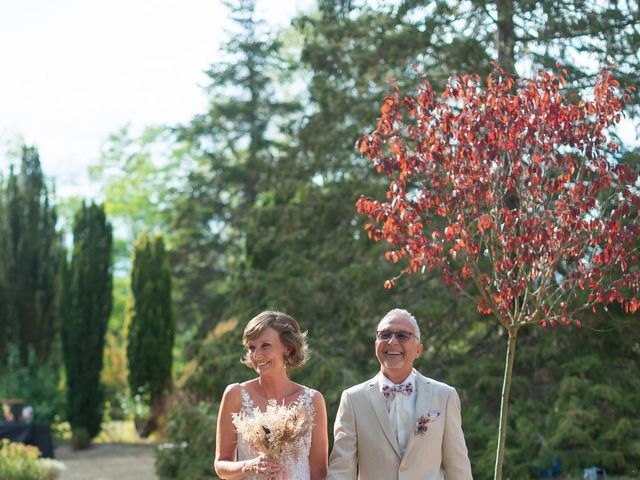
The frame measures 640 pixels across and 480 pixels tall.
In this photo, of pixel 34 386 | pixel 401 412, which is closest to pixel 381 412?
pixel 401 412

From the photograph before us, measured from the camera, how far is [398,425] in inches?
174

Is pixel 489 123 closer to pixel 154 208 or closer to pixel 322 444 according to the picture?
pixel 322 444

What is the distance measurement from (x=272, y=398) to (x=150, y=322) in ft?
58.2

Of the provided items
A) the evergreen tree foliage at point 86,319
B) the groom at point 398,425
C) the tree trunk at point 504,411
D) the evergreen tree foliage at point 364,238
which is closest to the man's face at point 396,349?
the groom at point 398,425

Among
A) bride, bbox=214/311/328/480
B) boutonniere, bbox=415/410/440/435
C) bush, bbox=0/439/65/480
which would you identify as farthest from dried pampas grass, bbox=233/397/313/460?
bush, bbox=0/439/65/480

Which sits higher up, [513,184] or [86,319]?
[513,184]

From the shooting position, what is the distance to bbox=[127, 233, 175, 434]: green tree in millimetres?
21828

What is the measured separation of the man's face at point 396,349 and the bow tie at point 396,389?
0.04 metres

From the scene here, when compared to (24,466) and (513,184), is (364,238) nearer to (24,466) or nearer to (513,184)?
(24,466)

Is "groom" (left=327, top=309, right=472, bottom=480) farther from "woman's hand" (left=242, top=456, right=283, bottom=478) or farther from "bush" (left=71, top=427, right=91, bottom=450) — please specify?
"bush" (left=71, top=427, right=91, bottom=450)

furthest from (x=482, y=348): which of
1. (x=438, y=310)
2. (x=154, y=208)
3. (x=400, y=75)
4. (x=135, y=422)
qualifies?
(x=154, y=208)

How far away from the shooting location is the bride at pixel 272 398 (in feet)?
14.7

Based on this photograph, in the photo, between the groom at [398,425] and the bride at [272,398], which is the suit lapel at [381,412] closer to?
the groom at [398,425]

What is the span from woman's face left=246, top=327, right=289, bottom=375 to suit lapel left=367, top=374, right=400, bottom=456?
0.42 m
